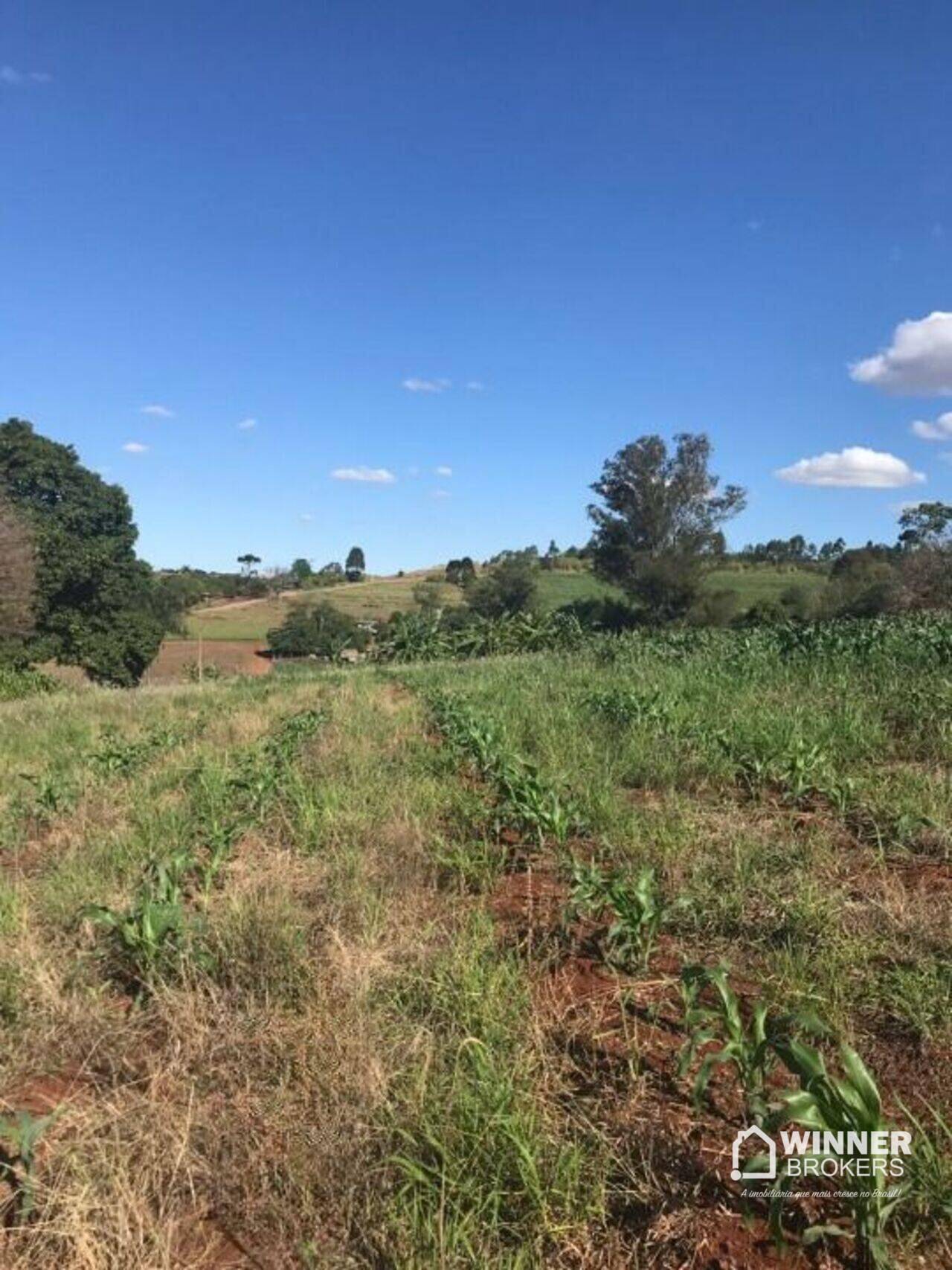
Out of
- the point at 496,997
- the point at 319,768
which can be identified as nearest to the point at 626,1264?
the point at 496,997

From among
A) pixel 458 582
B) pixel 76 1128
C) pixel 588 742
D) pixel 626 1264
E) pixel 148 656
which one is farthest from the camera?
pixel 458 582

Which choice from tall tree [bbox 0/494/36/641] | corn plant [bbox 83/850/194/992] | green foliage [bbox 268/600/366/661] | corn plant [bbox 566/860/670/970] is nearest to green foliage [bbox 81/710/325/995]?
corn plant [bbox 83/850/194/992]

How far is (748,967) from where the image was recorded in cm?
277

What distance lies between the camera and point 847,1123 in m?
1.75

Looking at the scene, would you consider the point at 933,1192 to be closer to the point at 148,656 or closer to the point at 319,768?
the point at 319,768

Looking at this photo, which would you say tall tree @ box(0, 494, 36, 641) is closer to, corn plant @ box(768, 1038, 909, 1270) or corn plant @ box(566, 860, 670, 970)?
corn plant @ box(566, 860, 670, 970)

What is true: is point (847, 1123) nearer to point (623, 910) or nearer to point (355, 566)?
point (623, 910)

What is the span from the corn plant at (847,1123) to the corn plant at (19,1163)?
1.75 meters

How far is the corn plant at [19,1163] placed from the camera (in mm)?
1933

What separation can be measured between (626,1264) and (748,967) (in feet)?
4.11

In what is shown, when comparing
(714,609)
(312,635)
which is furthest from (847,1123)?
(312,635)

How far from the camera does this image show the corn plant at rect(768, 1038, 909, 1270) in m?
1.62

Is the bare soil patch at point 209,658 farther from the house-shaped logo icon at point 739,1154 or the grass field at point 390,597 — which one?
the house-shaped logo icon at point 739,1154

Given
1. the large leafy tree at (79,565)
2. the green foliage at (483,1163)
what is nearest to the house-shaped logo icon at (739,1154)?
the green foliage at (483,1163)
